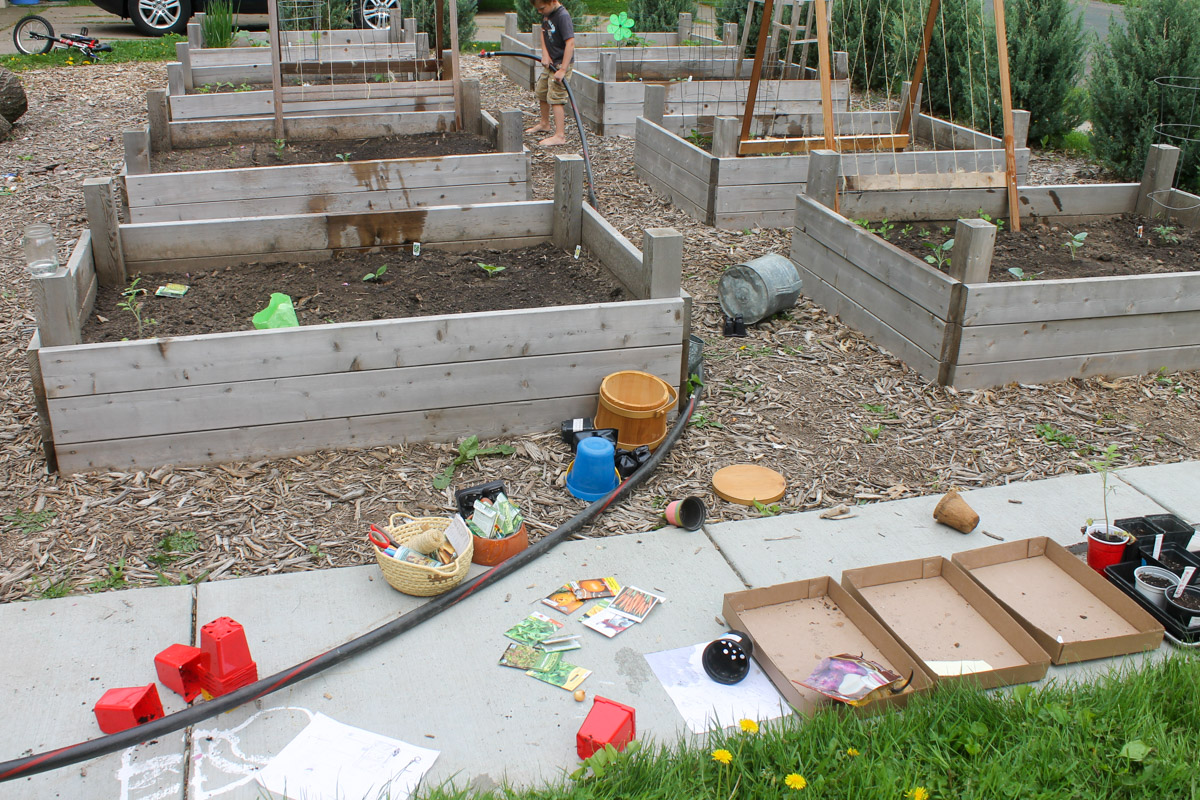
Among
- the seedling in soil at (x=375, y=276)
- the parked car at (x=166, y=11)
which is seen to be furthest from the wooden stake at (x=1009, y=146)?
the parked car at (x=166, y=11)

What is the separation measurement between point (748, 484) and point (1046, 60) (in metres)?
7.25

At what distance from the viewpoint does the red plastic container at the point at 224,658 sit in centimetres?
254

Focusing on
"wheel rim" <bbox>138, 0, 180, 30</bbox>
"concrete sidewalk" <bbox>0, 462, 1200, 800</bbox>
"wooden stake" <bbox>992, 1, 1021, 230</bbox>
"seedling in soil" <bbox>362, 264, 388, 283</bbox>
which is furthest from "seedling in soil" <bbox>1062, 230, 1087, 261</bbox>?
"wheel rim" <bbox>138, 0, 180, 30</bbox>

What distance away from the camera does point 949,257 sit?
5.23 m

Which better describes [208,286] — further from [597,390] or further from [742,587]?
[742,587]

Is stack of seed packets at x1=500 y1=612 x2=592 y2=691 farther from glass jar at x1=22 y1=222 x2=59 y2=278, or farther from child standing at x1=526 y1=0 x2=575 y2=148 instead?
child standing at x1=526 y1=0 x2=575 y2=148

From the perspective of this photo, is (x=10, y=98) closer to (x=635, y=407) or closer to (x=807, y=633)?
(x=635, y=407)

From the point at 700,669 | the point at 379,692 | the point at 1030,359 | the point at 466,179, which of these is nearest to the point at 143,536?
the point at 379,692

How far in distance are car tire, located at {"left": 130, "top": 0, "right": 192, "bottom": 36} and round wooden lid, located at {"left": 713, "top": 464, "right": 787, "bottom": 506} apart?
1414cm

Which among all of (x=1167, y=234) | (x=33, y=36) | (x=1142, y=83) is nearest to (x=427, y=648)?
(x=1167, y=234)

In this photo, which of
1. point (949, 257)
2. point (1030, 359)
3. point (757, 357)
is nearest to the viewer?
point (1030, 359)

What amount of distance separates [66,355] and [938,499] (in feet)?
11.0

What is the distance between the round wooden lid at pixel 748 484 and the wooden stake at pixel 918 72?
13.3ft

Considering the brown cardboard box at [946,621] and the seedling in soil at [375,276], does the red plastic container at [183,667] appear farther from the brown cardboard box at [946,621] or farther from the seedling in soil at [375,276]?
the seedling in soil at [375,276]
